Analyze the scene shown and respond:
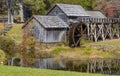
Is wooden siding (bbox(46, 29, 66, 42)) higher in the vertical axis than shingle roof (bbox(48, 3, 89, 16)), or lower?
lower

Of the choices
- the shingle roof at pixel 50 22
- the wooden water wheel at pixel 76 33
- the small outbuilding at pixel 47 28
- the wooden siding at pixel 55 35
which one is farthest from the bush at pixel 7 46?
the wooden water wheel at pixel 76 33

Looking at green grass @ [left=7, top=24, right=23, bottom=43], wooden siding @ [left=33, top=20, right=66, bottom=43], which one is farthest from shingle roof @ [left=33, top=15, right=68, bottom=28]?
green grass @ [left=7, top=24, right=23, bottom=43]

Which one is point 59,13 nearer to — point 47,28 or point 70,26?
point 70,26

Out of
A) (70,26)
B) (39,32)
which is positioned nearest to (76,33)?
(70,26)

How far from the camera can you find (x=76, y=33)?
57969 millimetres

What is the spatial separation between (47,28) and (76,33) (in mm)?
4895

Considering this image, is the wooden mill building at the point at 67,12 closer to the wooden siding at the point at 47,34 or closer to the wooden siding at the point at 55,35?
the wooden siding at the point at 55,35

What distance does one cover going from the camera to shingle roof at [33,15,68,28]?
184ft

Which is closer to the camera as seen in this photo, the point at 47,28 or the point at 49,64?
the point at 49,64

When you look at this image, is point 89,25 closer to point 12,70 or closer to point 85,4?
point 85,4

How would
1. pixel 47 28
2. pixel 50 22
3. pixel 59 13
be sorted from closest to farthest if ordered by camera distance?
1. pixel 47 28
2. pixel 50 22
3. pixel 59 13

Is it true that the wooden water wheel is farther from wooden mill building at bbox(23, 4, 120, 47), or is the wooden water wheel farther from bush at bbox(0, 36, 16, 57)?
bush at bbox(0, 36, 16, 57)

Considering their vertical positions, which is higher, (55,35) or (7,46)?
(55,35)

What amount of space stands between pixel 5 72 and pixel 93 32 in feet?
130
